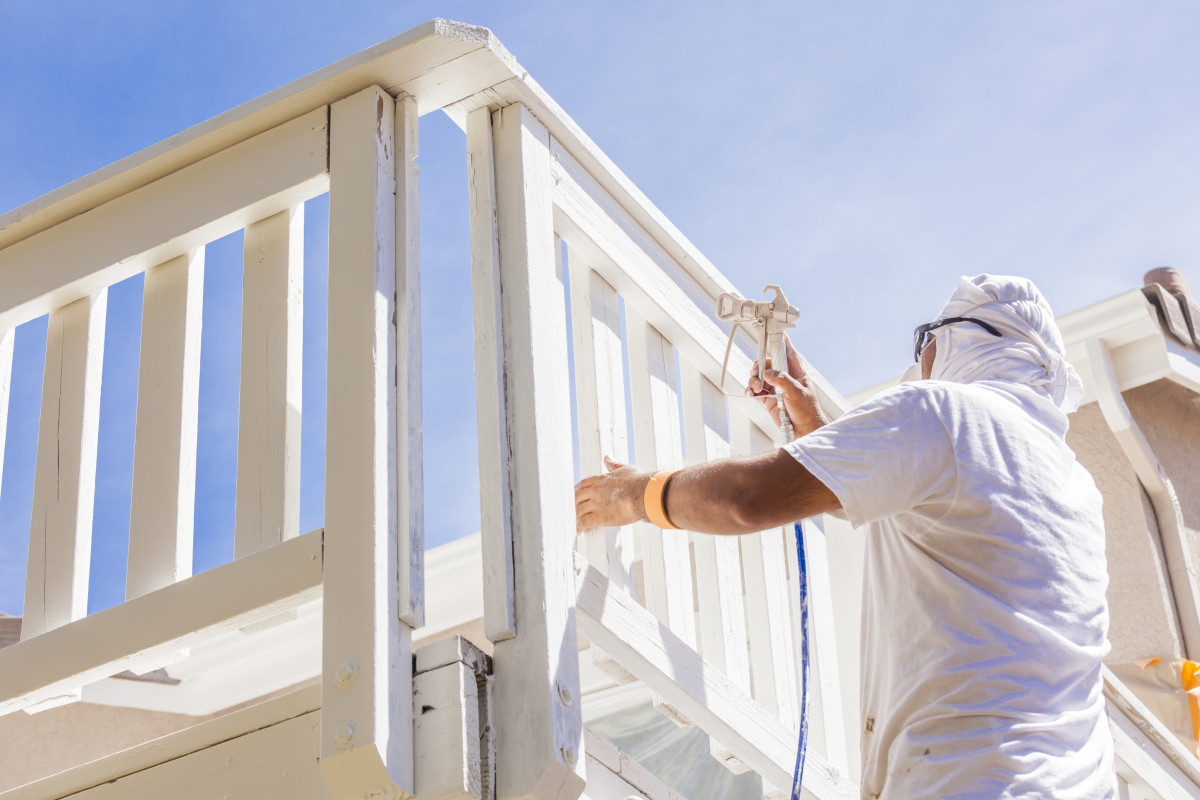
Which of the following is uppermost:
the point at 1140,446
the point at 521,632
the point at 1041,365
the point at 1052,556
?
the point at 1140,446

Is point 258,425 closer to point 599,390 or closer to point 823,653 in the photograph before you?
point 599,390

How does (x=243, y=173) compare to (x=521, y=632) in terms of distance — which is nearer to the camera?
(x=521, y=632)

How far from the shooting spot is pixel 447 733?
5.89 ft

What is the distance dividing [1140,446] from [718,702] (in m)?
3.77

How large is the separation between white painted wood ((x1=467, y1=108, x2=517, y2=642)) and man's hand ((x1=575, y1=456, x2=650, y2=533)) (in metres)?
0.24

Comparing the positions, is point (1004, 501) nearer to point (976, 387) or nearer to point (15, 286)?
point (976, 387)

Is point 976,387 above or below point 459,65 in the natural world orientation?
below

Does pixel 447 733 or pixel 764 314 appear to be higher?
pixel 764 314

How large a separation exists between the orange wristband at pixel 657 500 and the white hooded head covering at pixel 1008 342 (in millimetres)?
923

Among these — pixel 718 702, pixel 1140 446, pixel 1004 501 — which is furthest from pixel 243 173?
pixel 1140 446

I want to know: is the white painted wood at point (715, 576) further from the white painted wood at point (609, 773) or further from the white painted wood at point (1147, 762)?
the white painted wood at point (1147, 762)

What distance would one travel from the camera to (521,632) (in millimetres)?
1899

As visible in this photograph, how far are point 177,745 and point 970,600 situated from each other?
1.38 m

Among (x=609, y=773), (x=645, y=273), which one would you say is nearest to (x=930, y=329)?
(x=645, y=273)
